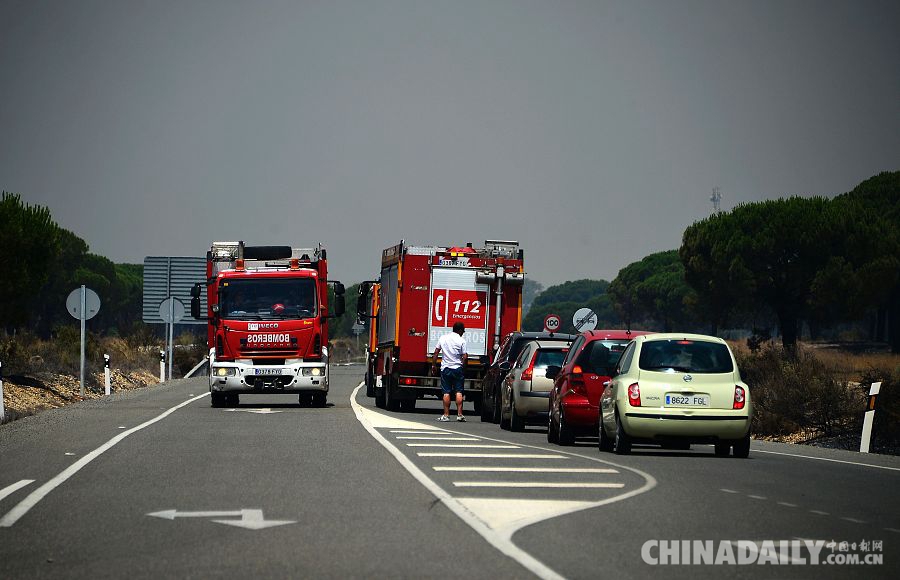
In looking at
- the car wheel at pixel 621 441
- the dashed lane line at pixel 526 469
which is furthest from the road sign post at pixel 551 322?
the dashed lane line at pixel 526 469

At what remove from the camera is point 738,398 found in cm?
1839

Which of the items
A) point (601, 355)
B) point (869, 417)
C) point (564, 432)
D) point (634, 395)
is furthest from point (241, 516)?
point (869, 417)

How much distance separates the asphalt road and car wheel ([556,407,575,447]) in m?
1.00

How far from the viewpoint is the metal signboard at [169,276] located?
61438mm

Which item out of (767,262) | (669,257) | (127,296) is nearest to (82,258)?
(127,296)

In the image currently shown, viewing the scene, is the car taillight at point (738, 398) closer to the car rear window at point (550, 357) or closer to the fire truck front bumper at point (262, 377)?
the car rear window at point (550, 357)

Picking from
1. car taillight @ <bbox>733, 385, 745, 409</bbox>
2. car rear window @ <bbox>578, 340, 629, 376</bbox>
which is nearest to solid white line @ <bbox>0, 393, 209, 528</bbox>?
car rear window @ <bbox>578, 340, 629, 376</bbox>

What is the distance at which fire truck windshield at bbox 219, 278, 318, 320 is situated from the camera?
3048 cm

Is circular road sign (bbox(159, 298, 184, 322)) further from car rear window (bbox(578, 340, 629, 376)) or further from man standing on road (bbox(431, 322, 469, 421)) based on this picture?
car rear window (bbox(578, 340, 629, 376))

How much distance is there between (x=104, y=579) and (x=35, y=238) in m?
37.8

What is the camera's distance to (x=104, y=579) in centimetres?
845

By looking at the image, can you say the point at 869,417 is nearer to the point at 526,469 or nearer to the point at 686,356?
the point at 686,356

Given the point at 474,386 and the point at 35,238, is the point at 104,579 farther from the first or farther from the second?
the point at 35,238

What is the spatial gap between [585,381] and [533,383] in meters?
3.72
